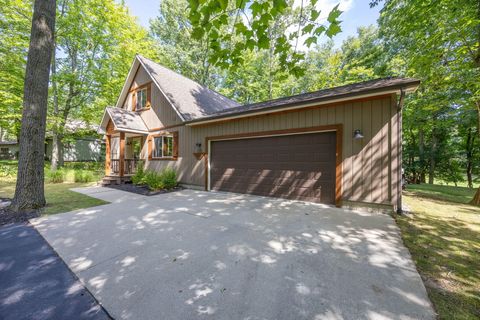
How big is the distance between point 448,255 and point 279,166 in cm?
401

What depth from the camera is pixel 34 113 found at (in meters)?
4.82

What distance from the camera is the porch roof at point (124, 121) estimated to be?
913cm

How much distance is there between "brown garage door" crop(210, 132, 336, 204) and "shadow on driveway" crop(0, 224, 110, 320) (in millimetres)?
5073

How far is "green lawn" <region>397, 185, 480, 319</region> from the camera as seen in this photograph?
1.83 m

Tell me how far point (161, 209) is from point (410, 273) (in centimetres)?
492

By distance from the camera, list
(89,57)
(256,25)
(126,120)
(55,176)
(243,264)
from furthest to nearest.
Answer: (89,57) → (55,176) → (126,120) → (256,25) → (243,264)

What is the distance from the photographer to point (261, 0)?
2732 mm

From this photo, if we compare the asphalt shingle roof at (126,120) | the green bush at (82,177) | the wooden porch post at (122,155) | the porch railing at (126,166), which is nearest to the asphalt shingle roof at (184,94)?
the asphalt shingle roof at (126,120)

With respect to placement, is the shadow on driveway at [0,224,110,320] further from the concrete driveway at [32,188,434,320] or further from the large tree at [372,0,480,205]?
the large tree at [372,0,480,205]

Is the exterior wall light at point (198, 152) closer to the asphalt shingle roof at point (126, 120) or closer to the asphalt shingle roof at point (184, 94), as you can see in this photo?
the asphalt shingle roof at point (184, 94)

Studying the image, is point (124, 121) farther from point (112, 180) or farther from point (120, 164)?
point (112, 180)

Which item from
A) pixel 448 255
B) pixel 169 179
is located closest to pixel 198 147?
pixel 169 179

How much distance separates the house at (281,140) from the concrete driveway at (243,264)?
45.2 inches

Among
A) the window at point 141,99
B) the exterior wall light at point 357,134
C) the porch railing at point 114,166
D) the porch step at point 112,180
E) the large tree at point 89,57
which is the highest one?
the large tree at point 89,57
